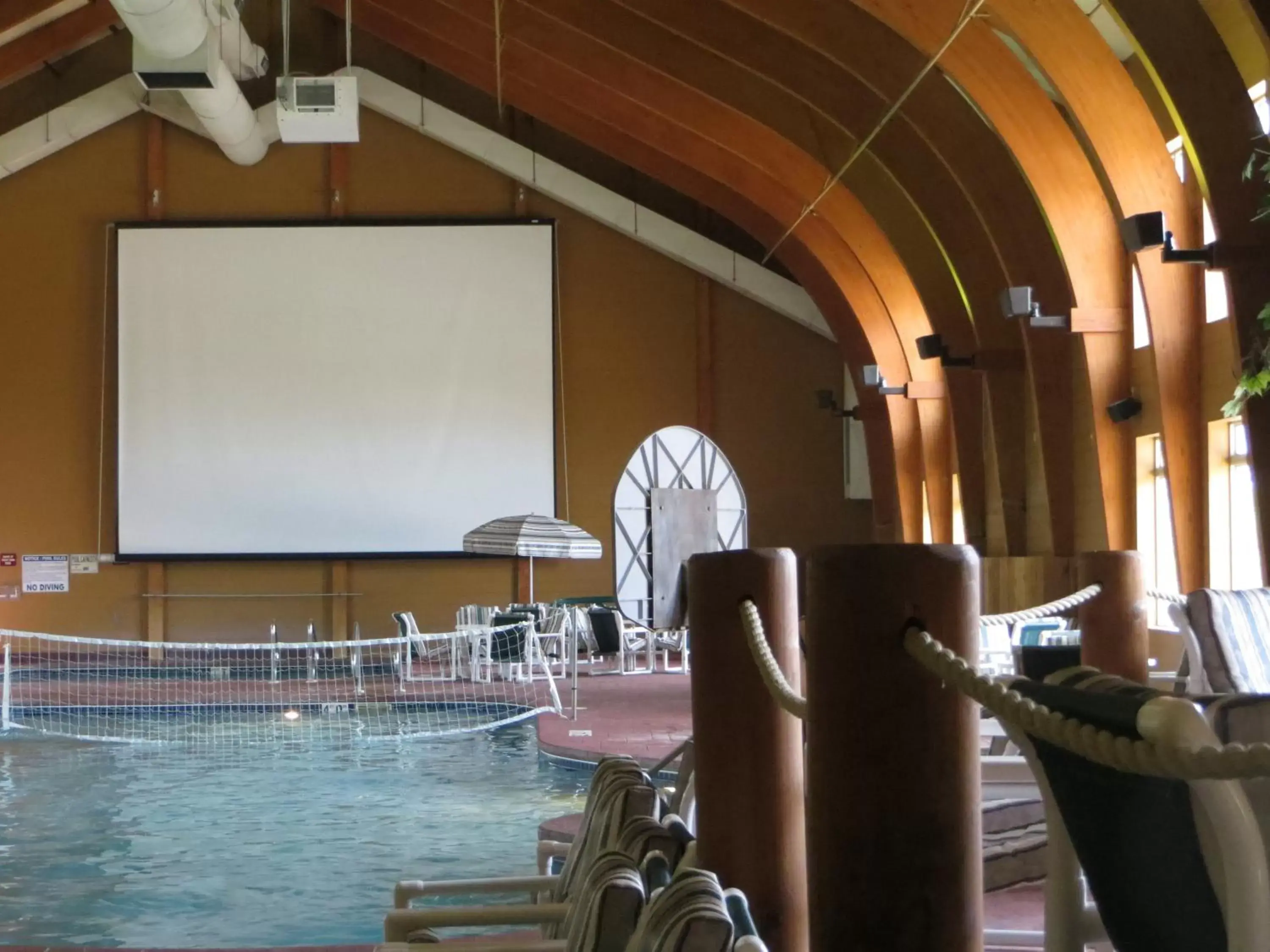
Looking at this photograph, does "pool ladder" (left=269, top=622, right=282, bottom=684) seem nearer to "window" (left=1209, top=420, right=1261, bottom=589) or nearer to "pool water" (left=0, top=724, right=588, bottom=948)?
"pool water" (left=0, top=724, right=588, bottom=948)

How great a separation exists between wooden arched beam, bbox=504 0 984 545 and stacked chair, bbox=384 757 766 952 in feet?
32.2

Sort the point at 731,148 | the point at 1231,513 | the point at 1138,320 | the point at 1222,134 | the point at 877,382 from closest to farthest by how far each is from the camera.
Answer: the point at 1222,134
the point at 1231,513
the point at 1138,320
the point at 731,148
the point at 877,382

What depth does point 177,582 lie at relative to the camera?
57.0 ft

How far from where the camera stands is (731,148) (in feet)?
42.2

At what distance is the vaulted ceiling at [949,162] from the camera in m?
8.95

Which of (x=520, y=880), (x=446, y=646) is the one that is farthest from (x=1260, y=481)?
(x=446, y=646)

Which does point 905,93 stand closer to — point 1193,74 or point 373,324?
point 1193,74

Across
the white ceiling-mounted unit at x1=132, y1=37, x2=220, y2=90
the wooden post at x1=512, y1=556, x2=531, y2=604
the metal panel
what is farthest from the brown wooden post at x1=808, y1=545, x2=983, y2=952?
the wooden post at x1=512, y1=556, x2=531, y2=604

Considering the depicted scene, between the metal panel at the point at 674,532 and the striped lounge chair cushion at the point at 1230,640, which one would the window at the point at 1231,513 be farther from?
the striped lounge chair cushion at the point at 1230,640

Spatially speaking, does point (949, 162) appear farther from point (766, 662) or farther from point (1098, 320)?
point (766, 662)

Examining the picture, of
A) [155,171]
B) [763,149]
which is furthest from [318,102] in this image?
[155,171]

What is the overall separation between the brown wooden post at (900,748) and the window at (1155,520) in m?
10.7

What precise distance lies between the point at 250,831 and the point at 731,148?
8121 millimetres

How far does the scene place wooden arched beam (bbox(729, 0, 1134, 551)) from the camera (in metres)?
9.54
